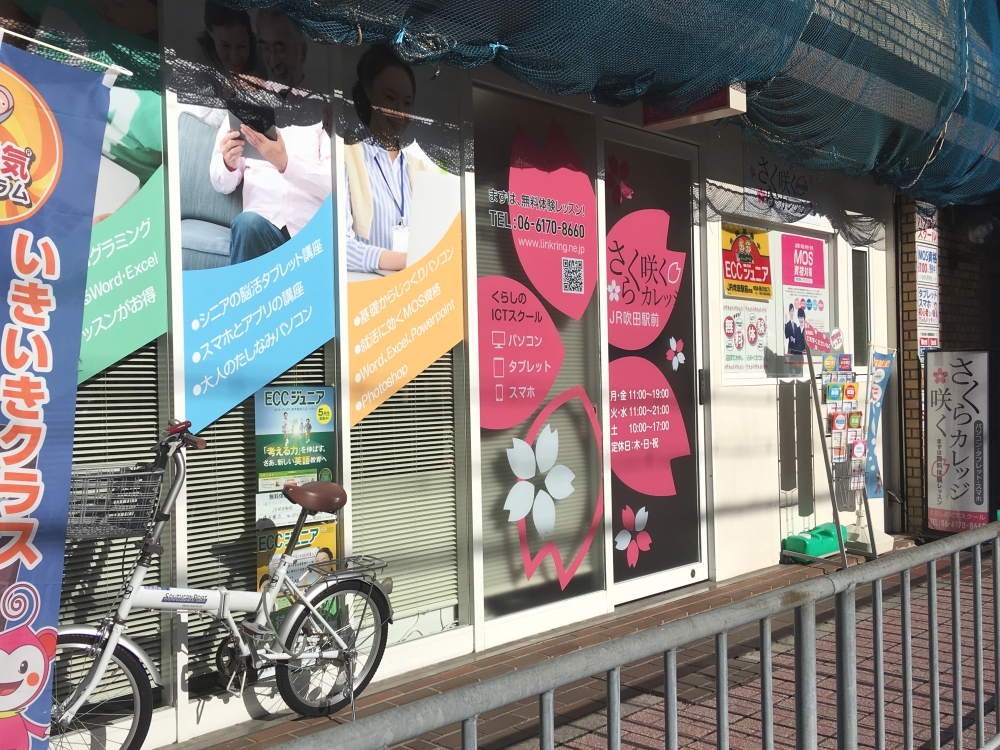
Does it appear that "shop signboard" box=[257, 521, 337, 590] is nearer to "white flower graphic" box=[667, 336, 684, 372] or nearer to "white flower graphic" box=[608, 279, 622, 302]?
"white flower graphic" box=[608, 279, 622, 302]

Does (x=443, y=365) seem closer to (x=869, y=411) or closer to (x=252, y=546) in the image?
(x=252, y=546)

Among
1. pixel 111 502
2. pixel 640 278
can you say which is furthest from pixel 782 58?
pixel 111 502

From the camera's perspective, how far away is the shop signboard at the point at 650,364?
6477 mm

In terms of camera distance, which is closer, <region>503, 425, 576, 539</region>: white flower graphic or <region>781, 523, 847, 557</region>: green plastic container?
<region>503, 425, 576, 539</region>: white flower graphic

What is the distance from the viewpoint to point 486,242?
5.66m

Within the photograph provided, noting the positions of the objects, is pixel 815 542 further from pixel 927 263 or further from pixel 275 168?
pixel 275 168

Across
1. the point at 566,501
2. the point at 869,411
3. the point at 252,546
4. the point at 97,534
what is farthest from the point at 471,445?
the point at 869,411

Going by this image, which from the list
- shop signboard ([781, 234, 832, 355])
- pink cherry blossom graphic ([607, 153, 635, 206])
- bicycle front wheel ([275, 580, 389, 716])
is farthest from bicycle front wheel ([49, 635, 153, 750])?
shop signboard ([781, 234, 832, 355])

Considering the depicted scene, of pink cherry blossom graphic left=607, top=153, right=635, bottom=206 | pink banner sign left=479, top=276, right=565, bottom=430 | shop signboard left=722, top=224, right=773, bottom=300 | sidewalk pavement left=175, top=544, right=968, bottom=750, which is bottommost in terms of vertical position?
sidewalk pavement left=175, top=544, right=968, bottom=750

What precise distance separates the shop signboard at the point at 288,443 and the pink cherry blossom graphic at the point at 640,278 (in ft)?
8.10

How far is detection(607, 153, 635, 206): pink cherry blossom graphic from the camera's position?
6488 mm

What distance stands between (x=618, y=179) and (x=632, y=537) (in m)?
2.51

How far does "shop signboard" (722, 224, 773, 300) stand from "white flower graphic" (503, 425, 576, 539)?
2.22 meters

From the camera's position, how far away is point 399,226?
5098mm
